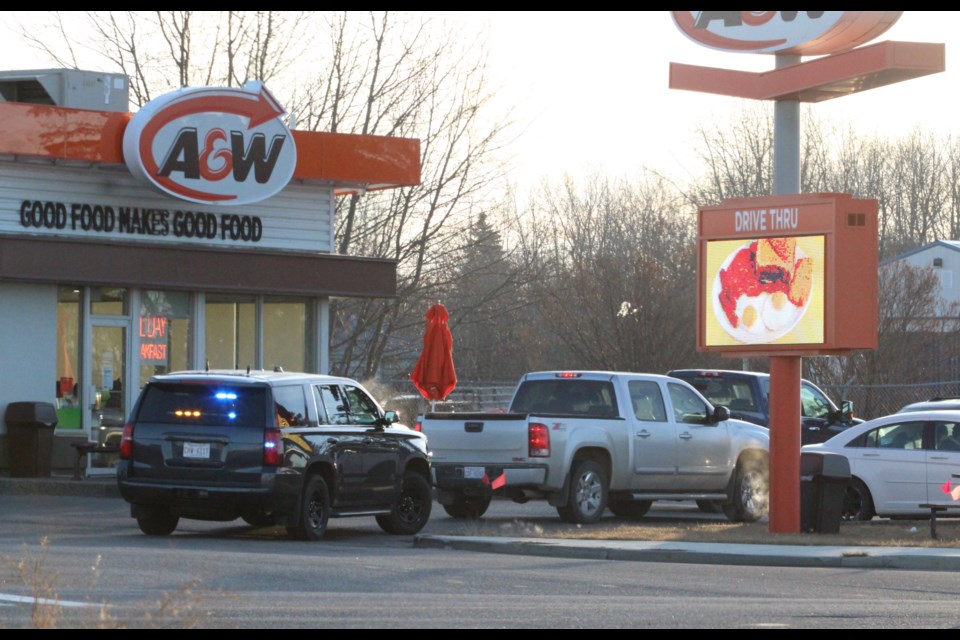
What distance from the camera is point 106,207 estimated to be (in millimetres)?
25047

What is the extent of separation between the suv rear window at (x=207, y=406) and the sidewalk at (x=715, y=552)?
2.47m

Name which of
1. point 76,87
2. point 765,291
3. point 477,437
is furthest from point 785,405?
point 76,87

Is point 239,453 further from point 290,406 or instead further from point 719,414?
point 719,414

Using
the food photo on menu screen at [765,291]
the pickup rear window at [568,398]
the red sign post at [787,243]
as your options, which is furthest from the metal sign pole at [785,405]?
the pickup rear window at [568,398]

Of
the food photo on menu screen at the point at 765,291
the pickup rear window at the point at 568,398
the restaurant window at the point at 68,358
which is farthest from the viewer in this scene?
the restaurant window at the point at 68,358

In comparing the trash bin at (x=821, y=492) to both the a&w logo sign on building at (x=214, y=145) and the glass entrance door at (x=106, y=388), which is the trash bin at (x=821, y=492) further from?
the glass entrance door at (x=106, y=388)

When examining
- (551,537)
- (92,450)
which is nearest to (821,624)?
(551,537)

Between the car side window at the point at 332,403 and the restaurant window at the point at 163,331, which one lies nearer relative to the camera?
the car side window at the point at 332,403

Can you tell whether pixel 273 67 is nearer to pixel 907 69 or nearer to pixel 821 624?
pixel 907 69

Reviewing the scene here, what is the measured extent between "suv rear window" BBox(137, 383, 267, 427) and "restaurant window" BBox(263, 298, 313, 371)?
35.9ft

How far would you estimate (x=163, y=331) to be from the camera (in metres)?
26.1

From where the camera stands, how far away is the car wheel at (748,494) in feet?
72.3

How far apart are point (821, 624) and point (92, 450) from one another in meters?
15.6

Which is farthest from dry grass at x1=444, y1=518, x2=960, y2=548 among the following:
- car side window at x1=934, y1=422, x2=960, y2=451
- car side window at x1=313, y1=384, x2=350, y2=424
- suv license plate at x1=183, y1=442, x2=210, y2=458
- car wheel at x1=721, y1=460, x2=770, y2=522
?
suv license plate at x1=183, y1=442, x2=210, y2=458
